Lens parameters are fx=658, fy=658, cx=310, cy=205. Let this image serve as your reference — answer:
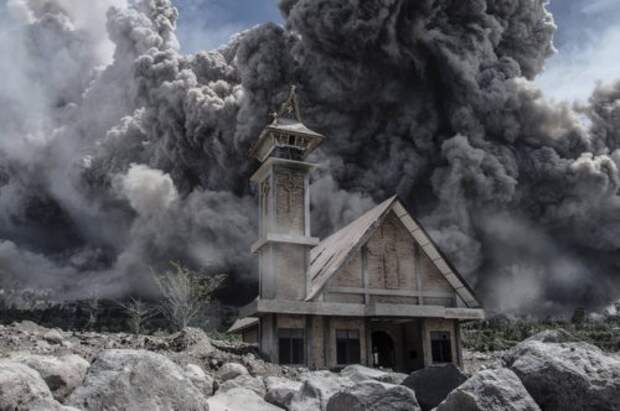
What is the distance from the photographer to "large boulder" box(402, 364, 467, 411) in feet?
31.8

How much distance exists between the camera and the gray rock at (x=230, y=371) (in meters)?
15.8

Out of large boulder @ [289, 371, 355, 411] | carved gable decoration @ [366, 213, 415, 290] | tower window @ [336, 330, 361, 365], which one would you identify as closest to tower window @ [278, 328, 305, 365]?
tower window @ [336, 330, 361, 365]

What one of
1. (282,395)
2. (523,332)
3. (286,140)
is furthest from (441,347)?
(523,332)

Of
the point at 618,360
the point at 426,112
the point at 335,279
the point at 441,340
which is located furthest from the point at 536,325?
the point at 618,360

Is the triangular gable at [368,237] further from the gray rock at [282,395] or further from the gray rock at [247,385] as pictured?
the gray rock at [282,395]

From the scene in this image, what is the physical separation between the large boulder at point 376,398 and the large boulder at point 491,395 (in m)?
0.77

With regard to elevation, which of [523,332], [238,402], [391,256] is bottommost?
[238,402]

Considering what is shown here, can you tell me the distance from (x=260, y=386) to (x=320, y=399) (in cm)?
356

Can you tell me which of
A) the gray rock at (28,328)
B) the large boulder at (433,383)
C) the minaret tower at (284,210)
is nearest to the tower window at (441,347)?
the minaret tower at (284,210)

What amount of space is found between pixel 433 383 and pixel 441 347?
13.8m

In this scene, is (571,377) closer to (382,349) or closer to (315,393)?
(315,393)

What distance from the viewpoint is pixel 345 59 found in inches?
1917

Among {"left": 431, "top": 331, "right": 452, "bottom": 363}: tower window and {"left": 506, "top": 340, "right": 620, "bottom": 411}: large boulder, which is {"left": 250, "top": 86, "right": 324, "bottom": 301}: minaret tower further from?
{"left": 506, "top": 340, "right": 620, "bottom": 411}: large boulder

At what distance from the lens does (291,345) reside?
2133 centimetres
